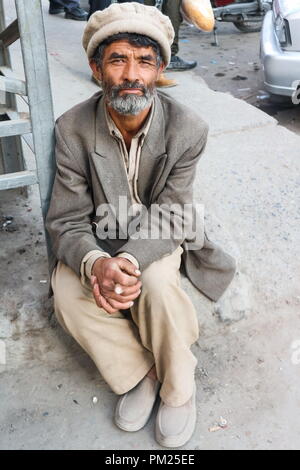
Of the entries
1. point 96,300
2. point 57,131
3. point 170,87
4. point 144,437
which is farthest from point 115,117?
point 170,87

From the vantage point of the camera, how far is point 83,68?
4945mm

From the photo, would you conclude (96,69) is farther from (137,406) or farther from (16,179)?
(137,406)

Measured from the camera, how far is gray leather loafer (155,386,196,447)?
6.51ft

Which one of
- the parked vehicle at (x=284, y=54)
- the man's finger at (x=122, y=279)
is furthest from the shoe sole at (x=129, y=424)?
the parked vehicle at (x=284, y=54)

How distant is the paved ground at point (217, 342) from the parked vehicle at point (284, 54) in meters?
1.39

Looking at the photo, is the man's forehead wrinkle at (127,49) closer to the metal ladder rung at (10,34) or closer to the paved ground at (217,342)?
the metal ladder rung at (10,34)

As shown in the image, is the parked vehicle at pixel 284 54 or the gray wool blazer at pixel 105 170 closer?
the gray wool blazer at pixel 105 170

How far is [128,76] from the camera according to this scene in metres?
1.94

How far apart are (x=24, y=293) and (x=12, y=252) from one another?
0.31 m

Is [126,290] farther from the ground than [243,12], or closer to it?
farther from the ground

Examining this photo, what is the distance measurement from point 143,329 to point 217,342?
1.88ft

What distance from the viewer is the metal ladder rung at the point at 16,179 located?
6.82 ft

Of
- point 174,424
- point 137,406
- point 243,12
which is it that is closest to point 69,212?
point 137,406
